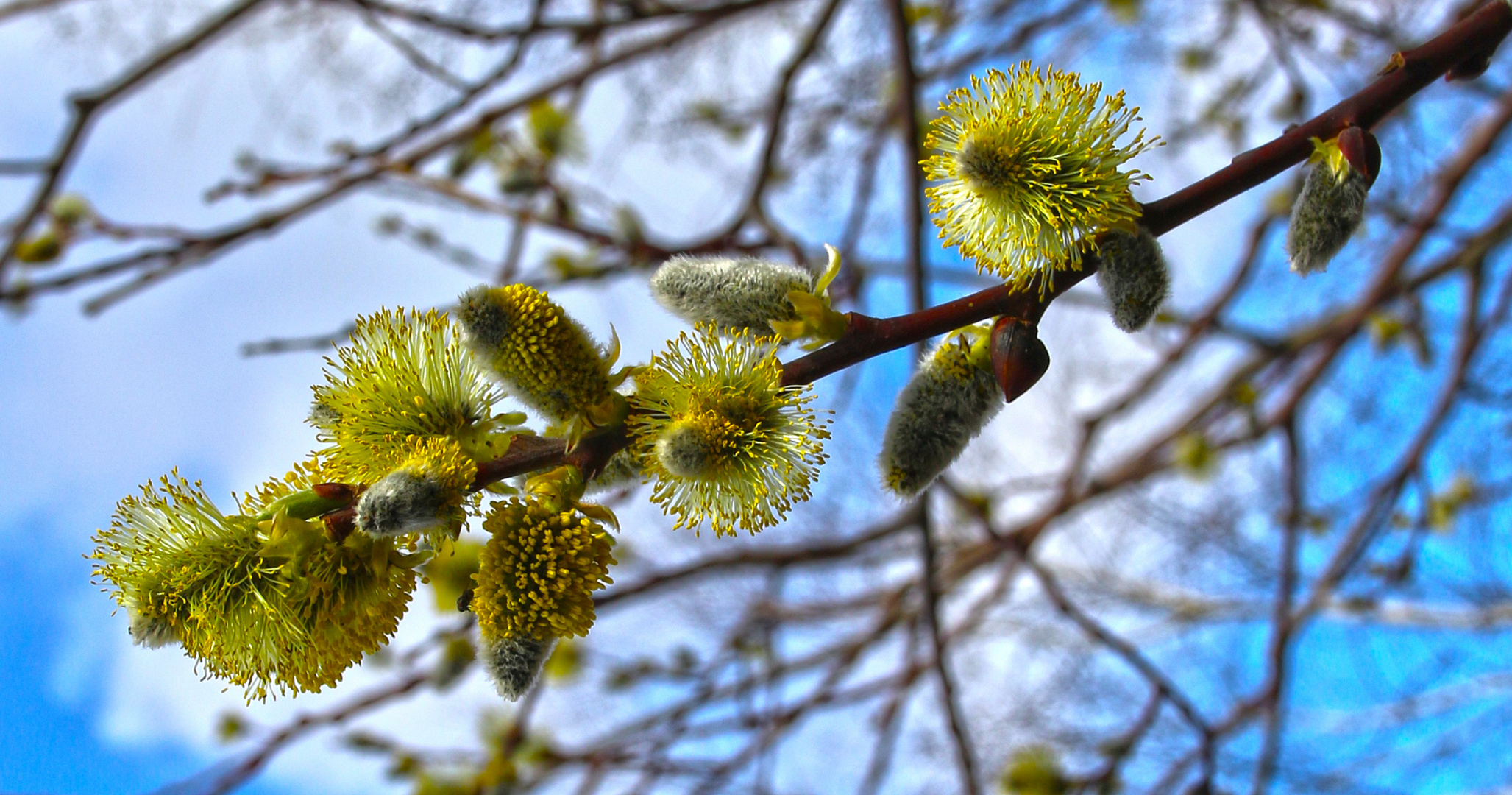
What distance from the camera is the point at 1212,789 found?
8.00ft

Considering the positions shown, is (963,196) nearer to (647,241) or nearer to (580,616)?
(580,616)

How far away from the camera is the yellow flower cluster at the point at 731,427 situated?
35.8 inches

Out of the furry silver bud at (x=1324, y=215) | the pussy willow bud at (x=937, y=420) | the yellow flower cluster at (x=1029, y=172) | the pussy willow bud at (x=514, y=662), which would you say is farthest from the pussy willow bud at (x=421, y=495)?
the furry silver bud at (x=1324, y=215)

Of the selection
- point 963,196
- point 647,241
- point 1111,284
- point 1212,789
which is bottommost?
point 1111,284

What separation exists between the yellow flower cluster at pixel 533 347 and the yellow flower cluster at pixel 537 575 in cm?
11

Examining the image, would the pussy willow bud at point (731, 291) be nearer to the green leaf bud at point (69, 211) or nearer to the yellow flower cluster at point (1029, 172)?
the yellow flower cluster at point (1029, 172)

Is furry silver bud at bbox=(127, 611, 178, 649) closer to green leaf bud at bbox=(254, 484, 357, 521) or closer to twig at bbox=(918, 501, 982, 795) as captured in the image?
green leaf bud at bbox=(254, 484, 357, 521)

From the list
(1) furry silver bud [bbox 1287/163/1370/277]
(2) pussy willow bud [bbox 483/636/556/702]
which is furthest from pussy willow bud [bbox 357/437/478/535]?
(1) furry silver bud [bbox 1287/163/1370/277]

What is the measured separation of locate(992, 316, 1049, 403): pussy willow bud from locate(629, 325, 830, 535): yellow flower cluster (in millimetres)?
179

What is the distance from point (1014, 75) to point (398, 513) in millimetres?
747

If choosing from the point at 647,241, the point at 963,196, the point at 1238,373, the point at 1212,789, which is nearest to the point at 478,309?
the point at 963,196

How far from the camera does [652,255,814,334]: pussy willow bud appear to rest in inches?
36.5

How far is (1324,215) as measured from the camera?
0.86m

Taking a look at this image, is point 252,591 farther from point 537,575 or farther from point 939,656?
point 939,656
